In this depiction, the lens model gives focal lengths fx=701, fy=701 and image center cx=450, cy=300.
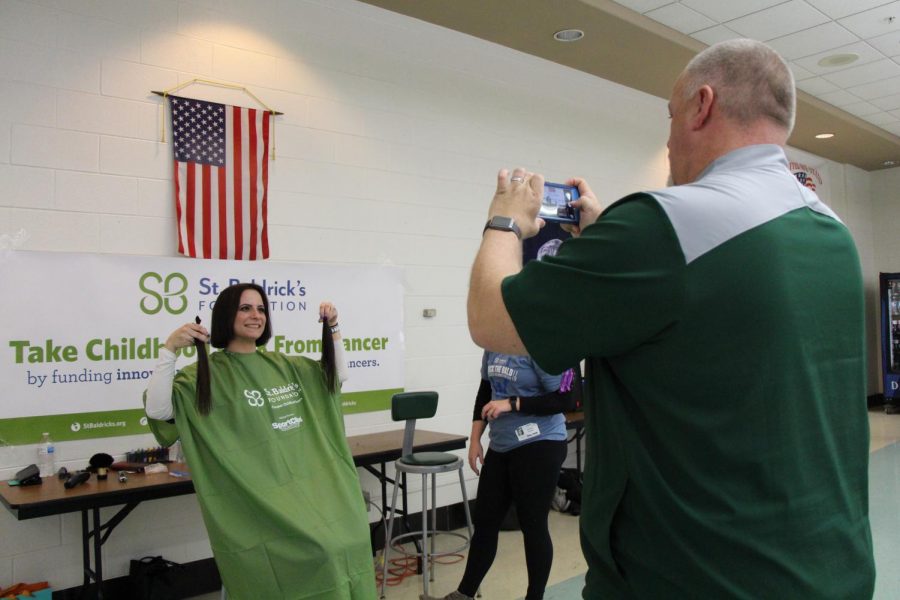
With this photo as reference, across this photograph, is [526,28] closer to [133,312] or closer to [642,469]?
[133,312]

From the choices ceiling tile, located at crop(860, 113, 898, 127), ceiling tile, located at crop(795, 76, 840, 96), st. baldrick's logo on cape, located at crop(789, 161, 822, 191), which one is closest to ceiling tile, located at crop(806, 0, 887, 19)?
ceiling tile, located at crop(795, 76, 840, 96)

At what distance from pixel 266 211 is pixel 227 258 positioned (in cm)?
36

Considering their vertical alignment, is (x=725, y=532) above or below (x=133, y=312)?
below

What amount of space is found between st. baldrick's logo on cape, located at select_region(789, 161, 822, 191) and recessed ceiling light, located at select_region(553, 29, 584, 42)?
15.3 feet

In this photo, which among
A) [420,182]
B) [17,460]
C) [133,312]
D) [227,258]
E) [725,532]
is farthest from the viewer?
[420,182]

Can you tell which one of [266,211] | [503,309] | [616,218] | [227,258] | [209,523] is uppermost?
[266,211]

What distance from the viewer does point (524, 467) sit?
317cm

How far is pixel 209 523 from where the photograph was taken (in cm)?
259

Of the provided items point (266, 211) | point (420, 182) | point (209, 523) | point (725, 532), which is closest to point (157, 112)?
point (266, 211)

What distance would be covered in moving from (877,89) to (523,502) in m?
6.19

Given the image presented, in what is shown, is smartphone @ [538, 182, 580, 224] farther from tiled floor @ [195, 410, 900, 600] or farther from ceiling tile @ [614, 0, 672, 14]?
ceiling tile @ [614, 0, 672, 14]

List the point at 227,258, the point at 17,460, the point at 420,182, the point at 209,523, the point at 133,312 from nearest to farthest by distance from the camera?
the point at 209,523 → the point at 17,460 → the point at 133,312 → the point at 227,258 → the point at 420,182

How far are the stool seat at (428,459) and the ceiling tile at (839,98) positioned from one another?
19.2 feet

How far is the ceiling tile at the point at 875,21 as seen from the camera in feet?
16.6
